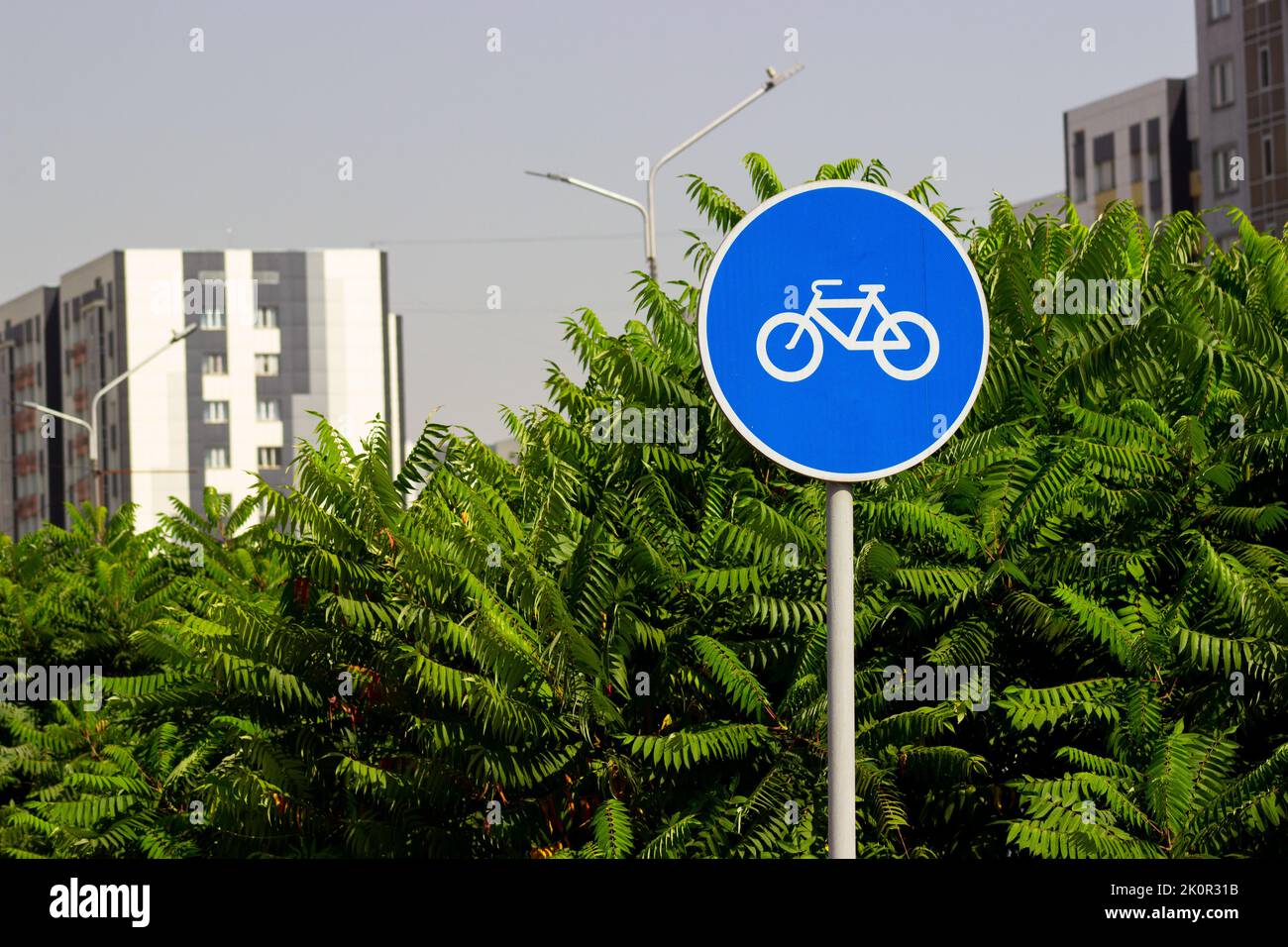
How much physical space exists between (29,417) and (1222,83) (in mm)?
104850

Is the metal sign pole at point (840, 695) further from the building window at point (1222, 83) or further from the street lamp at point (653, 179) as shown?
the building window at point (1222, 83)

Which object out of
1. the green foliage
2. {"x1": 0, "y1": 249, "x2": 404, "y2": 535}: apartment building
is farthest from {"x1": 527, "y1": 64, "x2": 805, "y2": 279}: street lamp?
{"x1": 0, "y1": 249, "x2": 404, "y2": 535}: apartment building

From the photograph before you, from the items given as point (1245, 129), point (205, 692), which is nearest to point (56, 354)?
point (1245, 129)

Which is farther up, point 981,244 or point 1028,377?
point 981,244

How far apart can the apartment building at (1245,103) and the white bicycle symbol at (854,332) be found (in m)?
61.2

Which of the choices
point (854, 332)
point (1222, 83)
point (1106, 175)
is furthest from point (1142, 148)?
point (854, 332)

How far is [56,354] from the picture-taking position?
495 feet

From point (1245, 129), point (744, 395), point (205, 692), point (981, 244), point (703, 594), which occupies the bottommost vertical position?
point (205, 692)

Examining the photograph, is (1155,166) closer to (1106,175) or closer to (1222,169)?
(1106,175)

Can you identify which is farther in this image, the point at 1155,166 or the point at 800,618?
the point at 1155,166

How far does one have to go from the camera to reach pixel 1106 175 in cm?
9912

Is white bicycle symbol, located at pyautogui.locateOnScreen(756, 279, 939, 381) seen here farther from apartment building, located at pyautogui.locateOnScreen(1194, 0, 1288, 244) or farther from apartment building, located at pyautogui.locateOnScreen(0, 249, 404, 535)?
apartment building, located at pyautogui.locateOnScreen(0, 249, 404, 535)

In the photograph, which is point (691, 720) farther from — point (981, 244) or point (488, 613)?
point (981, 244)

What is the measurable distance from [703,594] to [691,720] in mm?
478
